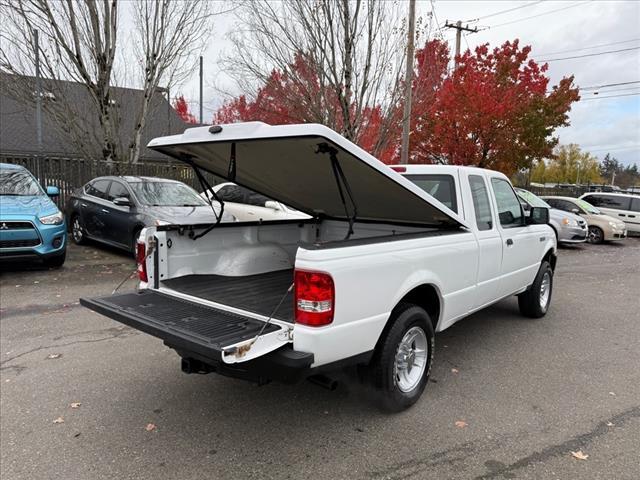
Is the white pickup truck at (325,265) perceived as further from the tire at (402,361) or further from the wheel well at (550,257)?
the wheel well at (550,257)

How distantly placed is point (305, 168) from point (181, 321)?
1.66 metres

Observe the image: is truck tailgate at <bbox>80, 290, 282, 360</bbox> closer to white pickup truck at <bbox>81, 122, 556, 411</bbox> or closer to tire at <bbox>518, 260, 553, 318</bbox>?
white pickup truck at <bbox>81, 122, 556, 411</bbox>

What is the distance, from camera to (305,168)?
398 centimetres

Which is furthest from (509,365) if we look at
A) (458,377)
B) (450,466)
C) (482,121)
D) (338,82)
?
(482,121)

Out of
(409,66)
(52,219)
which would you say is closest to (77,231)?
(52,219)

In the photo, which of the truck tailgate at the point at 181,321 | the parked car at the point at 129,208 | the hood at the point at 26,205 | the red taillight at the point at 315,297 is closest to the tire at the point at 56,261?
the hood at the point at 26,205

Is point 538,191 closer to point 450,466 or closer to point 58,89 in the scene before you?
point 58,89

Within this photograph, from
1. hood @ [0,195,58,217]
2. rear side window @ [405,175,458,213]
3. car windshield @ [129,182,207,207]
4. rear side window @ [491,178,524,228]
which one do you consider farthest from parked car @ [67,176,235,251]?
rear side window @ [491,178,524,228]

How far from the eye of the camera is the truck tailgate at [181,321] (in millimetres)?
2713

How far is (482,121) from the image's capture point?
16.6 m

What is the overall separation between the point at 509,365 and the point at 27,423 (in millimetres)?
4153

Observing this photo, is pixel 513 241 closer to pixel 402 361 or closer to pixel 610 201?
pixel 402 361

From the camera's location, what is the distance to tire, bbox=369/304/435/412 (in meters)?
3.25

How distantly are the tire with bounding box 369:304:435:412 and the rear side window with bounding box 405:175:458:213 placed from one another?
4.30 ft
